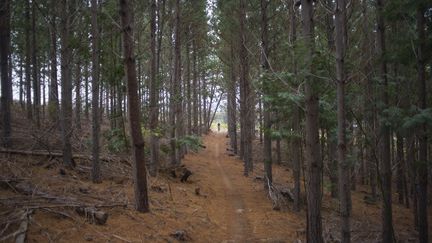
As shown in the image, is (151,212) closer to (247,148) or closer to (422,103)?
(422,103)

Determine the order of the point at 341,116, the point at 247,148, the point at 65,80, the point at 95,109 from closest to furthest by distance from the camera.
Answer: the point at 341,116
the point at 95,109
the point at 65,80
the point at 247,148

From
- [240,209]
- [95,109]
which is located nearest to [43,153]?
[95,109]

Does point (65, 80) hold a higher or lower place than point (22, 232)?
higher

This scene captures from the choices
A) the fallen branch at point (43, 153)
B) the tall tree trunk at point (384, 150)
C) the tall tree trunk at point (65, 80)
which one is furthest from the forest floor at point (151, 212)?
the tall tree trunk at point (384, 150)

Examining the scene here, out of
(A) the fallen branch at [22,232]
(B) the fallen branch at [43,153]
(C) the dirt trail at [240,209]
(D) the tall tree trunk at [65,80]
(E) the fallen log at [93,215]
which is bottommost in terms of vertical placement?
(C) the dirt trail at [240,209]

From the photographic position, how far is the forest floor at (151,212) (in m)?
6.54

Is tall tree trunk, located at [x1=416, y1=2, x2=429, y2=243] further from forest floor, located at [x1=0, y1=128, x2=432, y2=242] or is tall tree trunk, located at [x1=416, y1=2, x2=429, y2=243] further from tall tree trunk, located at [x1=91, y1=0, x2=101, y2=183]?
tall tree trunk, located at [x1=91, y1=0, x2=101, y2=183]

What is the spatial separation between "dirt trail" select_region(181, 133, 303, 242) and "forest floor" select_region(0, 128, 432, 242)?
0.03 m

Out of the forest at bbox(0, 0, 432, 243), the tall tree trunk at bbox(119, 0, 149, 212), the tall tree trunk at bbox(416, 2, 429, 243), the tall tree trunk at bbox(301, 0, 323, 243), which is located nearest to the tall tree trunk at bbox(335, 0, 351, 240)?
the forest at bbox(0, 0, 432, 243)

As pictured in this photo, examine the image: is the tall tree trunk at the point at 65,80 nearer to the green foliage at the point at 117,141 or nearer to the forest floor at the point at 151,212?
the forest floor at the point at 151,212

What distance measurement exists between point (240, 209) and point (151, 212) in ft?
14.0

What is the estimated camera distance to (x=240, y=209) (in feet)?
40.5

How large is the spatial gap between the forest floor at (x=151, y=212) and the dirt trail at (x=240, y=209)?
0.09 ft

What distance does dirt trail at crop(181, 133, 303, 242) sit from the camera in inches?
388
